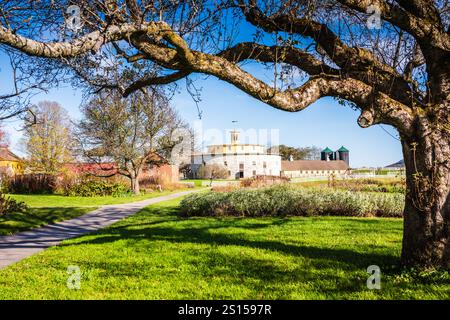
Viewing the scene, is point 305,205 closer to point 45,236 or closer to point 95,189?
point 45,236

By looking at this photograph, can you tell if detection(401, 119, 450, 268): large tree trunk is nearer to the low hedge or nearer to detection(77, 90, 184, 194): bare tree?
the low hedge

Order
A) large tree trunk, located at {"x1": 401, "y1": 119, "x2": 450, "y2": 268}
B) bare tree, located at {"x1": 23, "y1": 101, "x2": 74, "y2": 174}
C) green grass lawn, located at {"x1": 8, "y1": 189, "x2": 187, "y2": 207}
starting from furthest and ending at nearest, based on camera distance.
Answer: bare tree, located at {"x1": 23, "y1": 101, "x2": 74, "y2": 174}
green grass lawn, located at {"x1": 8, "y1": 189, "x2": 187, "y2": 207}
large tree trunk, located at {"x1": 401, "y1": 119, "x2": 450, "y2": 268}

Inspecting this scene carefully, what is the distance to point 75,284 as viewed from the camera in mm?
5203

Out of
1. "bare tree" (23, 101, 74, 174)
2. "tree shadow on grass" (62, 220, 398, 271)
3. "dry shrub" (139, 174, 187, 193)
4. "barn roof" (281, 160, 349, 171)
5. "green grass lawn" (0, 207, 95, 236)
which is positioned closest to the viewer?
"tree shadow on grass" (62, 220, 398, 271)

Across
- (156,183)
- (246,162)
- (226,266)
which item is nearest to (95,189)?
(156,183)

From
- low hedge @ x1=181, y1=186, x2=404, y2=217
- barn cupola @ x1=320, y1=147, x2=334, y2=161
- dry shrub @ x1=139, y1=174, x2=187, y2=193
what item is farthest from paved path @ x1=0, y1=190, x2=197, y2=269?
barn cupola @ x1=320, y1=147, x2=334, y2=161

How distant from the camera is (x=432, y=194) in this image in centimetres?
518

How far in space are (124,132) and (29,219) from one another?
14.8 meters

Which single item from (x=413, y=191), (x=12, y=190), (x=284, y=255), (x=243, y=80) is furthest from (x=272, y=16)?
(x=12, y=190)

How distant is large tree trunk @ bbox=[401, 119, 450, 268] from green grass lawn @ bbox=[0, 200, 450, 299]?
33 centimetres

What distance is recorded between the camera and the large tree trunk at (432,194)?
518 centimetres

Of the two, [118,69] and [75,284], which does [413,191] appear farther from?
[118,69]

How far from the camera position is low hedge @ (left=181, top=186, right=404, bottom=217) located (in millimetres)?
13898

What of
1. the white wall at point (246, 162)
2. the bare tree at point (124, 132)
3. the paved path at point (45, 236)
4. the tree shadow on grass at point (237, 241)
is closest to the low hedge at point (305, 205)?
the tree shadow on grass at point (237, 241)
